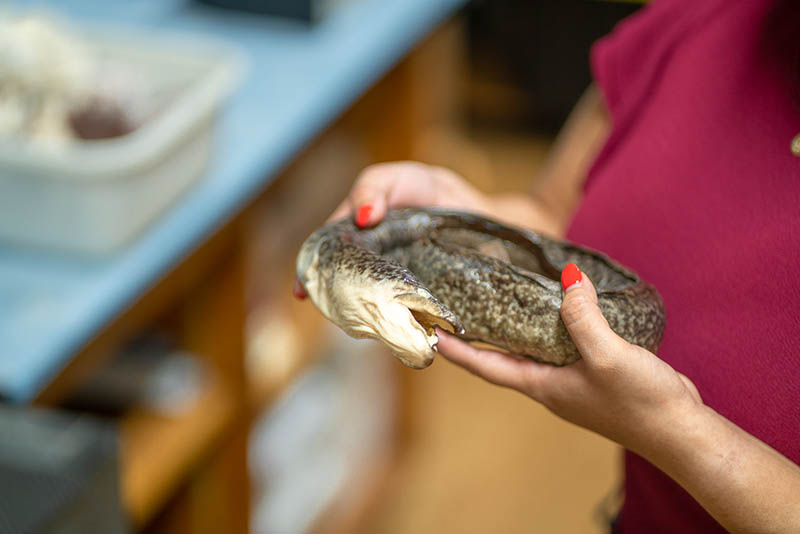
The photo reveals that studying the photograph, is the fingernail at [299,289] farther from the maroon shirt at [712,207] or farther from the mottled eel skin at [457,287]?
the maroon shirt at [712,207]

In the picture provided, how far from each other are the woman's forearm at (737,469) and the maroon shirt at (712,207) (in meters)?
0.04

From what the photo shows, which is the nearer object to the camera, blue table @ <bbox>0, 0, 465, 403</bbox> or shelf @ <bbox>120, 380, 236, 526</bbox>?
blue table @ <bbox>0, 0, 465, 403</bbox>

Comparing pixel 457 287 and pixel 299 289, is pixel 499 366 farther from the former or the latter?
pixel 299 289

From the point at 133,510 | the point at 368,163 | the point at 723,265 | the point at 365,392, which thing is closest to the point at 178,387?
the point at 133,510

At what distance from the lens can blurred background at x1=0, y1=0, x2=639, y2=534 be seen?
1.13 m

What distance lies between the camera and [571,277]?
2.29ft

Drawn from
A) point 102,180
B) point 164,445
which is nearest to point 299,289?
point 102,180

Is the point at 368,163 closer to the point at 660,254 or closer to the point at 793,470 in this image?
the point at 660,254

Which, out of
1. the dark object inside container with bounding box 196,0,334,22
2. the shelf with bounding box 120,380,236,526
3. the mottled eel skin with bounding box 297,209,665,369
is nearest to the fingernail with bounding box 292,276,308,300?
the mottled eel skin with bounding box 297,209,665,369

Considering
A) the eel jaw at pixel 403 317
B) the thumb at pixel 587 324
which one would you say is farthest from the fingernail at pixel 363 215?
the thumb at pixel 587 324

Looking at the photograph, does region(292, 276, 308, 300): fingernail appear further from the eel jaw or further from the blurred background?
the blurred background

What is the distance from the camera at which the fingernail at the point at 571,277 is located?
2.28ft

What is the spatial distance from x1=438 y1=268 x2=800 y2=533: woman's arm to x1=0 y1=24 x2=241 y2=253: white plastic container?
0.69 meters

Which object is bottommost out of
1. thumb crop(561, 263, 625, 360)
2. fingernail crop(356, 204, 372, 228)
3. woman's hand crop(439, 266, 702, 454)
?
woman's hand crop(439, 266, 702, 454)
